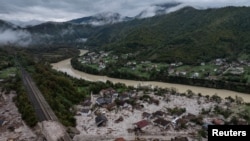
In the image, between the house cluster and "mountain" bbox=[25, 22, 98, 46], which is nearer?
the house cluster

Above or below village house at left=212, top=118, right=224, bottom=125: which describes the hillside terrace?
above

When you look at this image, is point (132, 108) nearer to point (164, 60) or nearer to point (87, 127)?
point (87, 127)

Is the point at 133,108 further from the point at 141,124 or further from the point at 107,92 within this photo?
the point at 107,92

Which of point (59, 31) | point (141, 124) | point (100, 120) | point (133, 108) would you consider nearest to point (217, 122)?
point (141, 124)

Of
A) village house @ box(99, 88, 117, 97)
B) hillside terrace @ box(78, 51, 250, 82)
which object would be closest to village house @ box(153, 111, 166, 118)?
village house @ box(99, 88, 117, 97)

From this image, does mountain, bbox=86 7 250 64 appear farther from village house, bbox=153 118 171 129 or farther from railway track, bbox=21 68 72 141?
village house, bbox=153 118 171 129

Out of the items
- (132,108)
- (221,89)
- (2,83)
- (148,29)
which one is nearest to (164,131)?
(132,108)

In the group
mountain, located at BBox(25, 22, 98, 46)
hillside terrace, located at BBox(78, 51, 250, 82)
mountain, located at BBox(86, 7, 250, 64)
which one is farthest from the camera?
mountain, located at BBox(25, 22, 98, 46)

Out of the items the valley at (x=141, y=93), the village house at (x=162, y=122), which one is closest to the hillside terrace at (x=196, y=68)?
the valley at (x=141, y=93)

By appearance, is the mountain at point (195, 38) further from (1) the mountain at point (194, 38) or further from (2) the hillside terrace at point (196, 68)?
(2) the hillside terrace at point (196, 68)
